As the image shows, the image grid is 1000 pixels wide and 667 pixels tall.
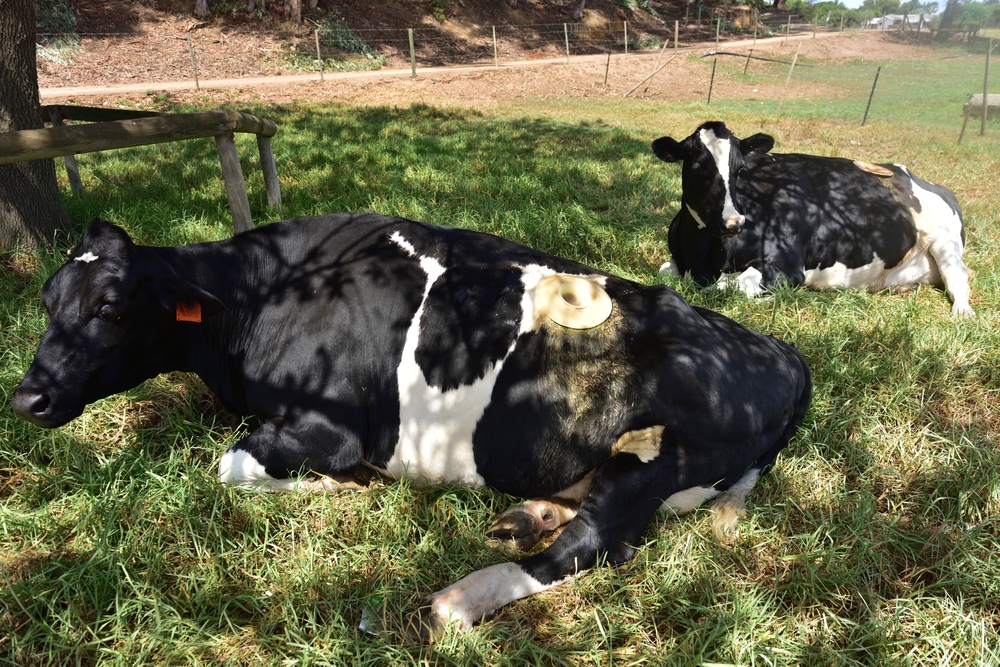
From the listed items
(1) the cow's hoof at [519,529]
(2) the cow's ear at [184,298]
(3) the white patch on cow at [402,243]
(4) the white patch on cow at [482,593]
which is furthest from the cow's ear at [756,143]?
(2) the cow's ear at [184,298]

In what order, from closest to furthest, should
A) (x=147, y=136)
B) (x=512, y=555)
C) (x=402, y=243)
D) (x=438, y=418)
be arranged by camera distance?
(x=512, y=555), (x=438, y=418), (x=402, y=243), (x=147, y=136)

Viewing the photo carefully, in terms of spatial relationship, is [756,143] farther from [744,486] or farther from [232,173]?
[232,173]

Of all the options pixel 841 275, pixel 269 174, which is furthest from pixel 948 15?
pixel 269 174

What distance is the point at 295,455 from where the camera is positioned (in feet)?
9.77

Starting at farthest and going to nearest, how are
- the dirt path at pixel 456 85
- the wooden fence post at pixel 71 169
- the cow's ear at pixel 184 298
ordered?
the dirt path at pixel 456 85 → the wooden fence post at pixel 71 169 → the cow's ear at pixel 184 298

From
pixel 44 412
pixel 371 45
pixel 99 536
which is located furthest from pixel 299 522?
pixel 371 45

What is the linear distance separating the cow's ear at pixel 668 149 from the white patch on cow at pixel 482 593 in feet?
13.8

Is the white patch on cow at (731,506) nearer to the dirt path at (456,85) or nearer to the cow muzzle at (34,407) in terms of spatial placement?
the cow muzzle at (34,407)

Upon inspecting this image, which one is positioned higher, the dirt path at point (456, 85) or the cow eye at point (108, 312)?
the cow eye at point (108, 312)

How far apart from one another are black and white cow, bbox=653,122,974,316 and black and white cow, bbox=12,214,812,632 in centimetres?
228

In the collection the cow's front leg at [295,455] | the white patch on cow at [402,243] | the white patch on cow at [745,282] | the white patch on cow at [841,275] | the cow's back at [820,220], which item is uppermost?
the white patch on cow at [402,243]

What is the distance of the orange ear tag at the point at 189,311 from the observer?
116 inches

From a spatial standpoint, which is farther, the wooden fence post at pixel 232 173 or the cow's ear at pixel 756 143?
the cow's ear at pixel 756 143

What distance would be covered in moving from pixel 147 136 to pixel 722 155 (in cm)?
438
